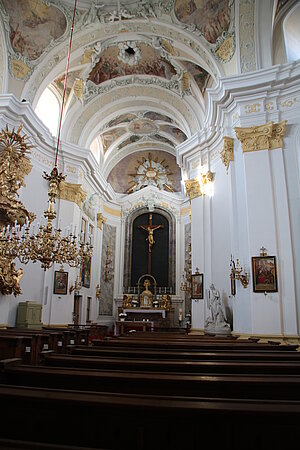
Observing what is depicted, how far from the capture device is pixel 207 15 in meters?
11.5

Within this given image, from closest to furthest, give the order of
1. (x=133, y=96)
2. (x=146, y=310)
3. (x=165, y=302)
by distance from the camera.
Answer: (x=133, y=96) → (x=146, y=310) → (x=165, y=302)

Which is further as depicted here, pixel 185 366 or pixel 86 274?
pixel 86 274

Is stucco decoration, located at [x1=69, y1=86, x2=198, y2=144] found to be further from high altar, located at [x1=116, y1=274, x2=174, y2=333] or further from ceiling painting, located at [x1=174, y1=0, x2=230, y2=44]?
high altar, located at [x1=116, y1=274, x2=174, y2=333]

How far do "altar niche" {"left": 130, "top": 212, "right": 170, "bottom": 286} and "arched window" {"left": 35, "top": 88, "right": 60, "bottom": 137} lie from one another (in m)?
7.95

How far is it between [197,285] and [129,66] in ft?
29.5

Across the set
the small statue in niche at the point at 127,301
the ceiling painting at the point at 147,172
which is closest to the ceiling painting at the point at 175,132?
the ceiling painting at the point at 147,172

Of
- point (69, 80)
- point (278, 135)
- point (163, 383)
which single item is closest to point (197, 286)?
point (278, 135)

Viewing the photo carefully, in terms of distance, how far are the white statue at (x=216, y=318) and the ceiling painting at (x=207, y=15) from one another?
827 cm

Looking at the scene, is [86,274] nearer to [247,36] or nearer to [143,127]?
[143,127]

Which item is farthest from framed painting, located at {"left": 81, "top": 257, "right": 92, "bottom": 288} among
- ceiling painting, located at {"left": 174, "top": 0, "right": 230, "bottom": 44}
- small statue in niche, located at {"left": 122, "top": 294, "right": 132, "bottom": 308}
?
ceiling painting, located at {"left": 174, "top": 0, "right": 230, "bottom": 44}

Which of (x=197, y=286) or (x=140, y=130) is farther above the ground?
(x=140, y=130)

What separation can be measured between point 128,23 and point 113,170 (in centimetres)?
973

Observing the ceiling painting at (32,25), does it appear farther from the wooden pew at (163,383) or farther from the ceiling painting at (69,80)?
the wooden pew at (163,383)

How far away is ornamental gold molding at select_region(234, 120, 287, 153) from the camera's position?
9.97 metres
